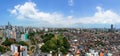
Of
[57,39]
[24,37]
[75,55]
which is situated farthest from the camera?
[24,37]

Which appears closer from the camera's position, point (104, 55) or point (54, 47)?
point (104, 55)

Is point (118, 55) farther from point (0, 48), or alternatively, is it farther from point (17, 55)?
point (0, 48)

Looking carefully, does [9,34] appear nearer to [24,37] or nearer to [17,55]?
[24,37]

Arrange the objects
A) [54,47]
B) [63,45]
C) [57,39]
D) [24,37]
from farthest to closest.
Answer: [24,37] < [57,39] < [63,45] < [54,47]

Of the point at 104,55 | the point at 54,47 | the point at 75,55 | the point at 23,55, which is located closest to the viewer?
the point at 23,55

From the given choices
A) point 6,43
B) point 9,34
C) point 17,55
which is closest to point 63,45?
point 6,43

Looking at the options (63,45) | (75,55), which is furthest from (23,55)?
(63,45)

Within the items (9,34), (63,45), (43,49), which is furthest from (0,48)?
(9,34)

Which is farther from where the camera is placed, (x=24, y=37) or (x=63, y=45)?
(x=24, y=37)

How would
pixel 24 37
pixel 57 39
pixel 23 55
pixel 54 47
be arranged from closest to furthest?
pixel 23 55 → pixel 54 47 → pixel 57 39 → pixel 24 37
